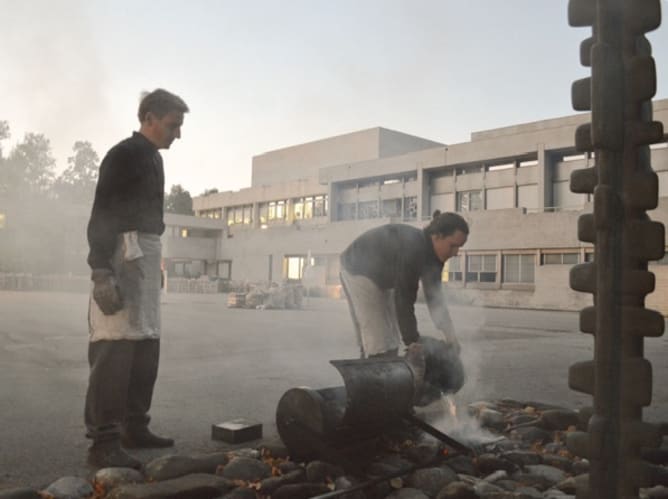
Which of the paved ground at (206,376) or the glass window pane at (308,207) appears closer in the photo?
the paved ground at (206,376)

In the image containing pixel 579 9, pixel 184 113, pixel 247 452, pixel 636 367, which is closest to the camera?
pixel 636 367

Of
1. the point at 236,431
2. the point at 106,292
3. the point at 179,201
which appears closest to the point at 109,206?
the point at 106,292

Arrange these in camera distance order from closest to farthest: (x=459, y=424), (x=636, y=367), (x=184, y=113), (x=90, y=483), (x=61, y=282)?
(x=636, y=367), (x=90, y=483), (x=184, y=113), (x=459, y=424), (x=61, y=282)

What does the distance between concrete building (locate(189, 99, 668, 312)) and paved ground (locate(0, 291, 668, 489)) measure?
1739 centimetres

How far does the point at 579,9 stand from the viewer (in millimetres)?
2207

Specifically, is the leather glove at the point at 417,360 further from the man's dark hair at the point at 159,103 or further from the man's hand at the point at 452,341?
the man's dark hair at the point at 159,103

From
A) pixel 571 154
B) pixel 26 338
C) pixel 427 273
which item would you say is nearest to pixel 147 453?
pixel 427 273

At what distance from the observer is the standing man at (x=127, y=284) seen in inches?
129

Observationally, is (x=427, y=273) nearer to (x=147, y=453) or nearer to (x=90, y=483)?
(x=147, y=453)

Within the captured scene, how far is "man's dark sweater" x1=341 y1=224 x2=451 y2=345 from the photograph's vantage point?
12.3ft

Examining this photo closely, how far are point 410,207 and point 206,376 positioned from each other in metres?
36.0

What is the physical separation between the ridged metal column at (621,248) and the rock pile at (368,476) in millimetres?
175

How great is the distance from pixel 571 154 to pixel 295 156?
31.6 metres

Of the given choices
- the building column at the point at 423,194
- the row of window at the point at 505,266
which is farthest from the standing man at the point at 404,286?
the building column at the point at 423,194
